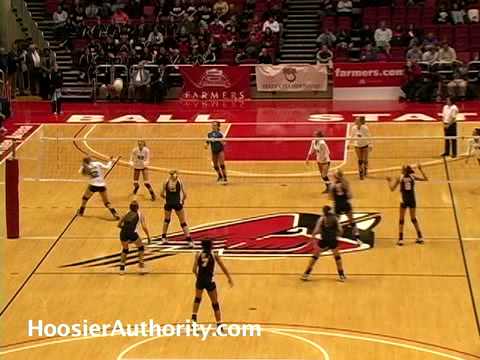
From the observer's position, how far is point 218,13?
47188mm

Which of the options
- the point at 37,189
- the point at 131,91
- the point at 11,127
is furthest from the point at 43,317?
the point at 131,91

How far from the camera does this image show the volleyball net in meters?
33.1

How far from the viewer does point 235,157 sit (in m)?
35.4

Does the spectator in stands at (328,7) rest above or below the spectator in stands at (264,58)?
above

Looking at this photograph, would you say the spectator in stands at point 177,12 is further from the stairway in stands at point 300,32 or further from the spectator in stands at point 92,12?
the stairway in stands at point 300,32

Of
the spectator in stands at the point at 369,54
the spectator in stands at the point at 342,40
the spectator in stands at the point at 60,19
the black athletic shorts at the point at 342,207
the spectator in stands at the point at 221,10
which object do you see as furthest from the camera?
the spectator in stands at the point at 60,19

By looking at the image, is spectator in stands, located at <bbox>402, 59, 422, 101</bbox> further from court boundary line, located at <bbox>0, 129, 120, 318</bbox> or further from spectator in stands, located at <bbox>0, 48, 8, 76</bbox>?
court boundary line, located at <bbox>0, 129, 120, 318</bbox>

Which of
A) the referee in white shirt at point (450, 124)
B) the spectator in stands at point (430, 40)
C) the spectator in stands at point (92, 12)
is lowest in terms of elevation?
the referee in white shirt at point (450, 124)

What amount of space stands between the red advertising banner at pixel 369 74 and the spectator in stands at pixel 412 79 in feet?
1.33

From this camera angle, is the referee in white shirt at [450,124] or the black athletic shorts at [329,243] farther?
the referee in white shirt at [450,124]

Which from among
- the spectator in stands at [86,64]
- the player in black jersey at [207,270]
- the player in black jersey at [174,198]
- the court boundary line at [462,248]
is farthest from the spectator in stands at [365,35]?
the player in black jersey at [207,270]

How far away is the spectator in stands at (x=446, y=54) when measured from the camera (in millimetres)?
43344

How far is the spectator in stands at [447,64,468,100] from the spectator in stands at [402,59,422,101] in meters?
1.20

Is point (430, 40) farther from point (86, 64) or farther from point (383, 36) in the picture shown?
point (86, 64)
